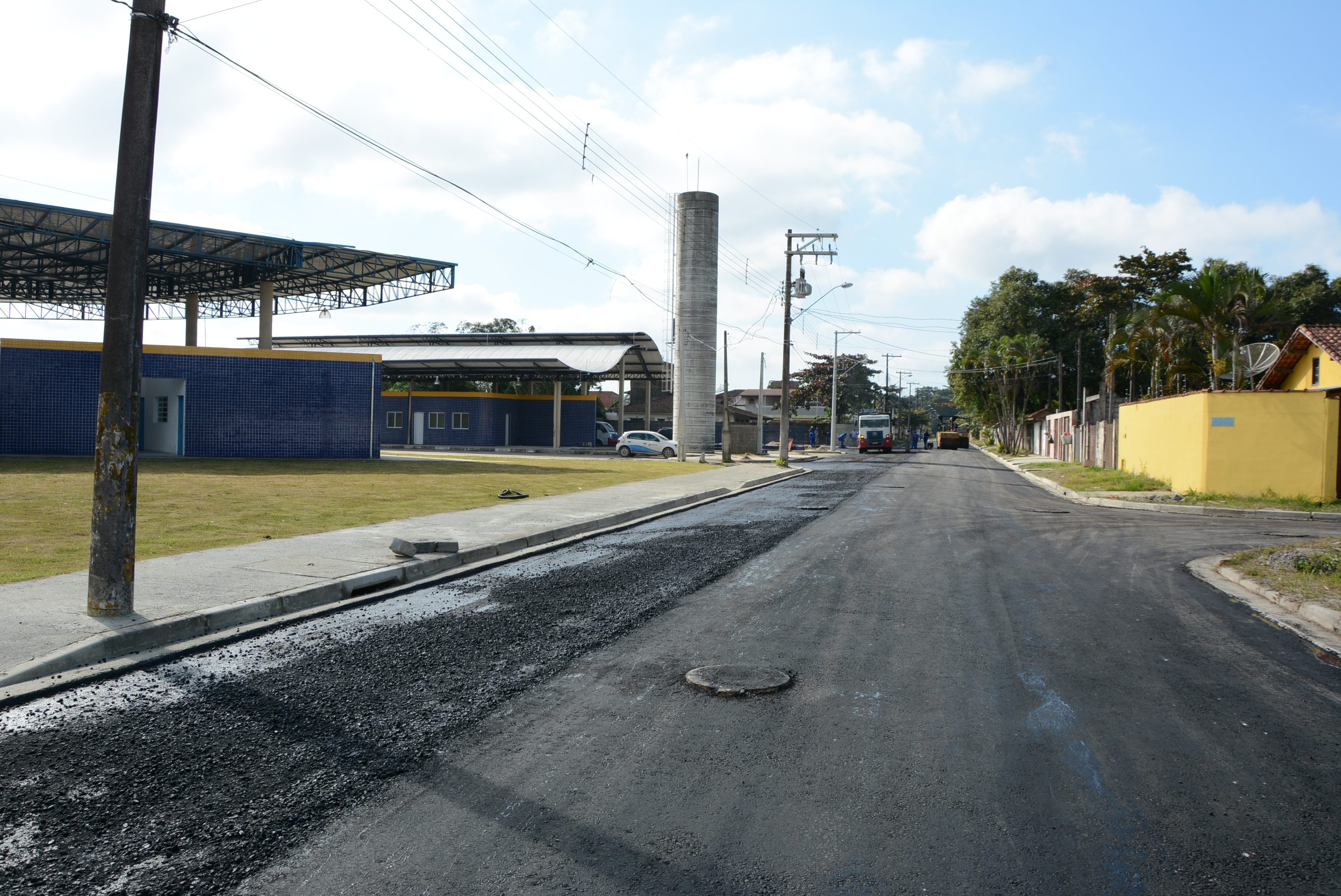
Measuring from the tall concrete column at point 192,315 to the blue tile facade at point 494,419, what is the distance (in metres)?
13.1

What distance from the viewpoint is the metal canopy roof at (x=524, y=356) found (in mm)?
48312

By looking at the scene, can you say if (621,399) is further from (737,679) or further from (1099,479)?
(737,679)

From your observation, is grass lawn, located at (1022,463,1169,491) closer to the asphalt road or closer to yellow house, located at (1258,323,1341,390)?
yellow house, located at (1258,323,1341,390)

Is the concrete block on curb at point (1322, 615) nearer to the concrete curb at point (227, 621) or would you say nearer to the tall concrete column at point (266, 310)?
the concrete curb at point (227, 621)

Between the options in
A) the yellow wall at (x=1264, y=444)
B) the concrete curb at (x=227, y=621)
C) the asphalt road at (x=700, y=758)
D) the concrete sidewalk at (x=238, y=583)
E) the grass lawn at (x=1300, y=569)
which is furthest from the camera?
the yellow wall at (x=1264, y=444)

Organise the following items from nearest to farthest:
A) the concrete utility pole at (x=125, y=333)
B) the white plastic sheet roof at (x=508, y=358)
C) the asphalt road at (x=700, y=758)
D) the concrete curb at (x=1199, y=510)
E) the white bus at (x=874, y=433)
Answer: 1. the asphalt road at (x=700, y=758)
2. the concrete utility pole at (x=125, y=333)
3. the concrete curb at (x=1199, y=510)
4. the white plastic sheet roof at (x=508, y=358)
5. the white bus at (x=874, y=433)

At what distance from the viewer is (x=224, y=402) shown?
3073 cm

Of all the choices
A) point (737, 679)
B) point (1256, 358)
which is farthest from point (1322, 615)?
point (1256, 358)

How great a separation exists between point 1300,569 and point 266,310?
35664mm

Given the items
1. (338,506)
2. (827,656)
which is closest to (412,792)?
(827,656)

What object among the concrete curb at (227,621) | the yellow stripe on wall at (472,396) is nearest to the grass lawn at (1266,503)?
the concrete curb at (227,621)

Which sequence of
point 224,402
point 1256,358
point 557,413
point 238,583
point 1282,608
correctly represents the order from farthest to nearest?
1. point 557,413
2. point 224,402
3. point 1256,358
4. point 1282,608
5. point 238,583

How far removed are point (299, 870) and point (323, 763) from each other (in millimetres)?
1078

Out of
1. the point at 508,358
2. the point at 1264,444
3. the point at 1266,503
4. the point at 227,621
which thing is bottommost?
the point at 227,621
